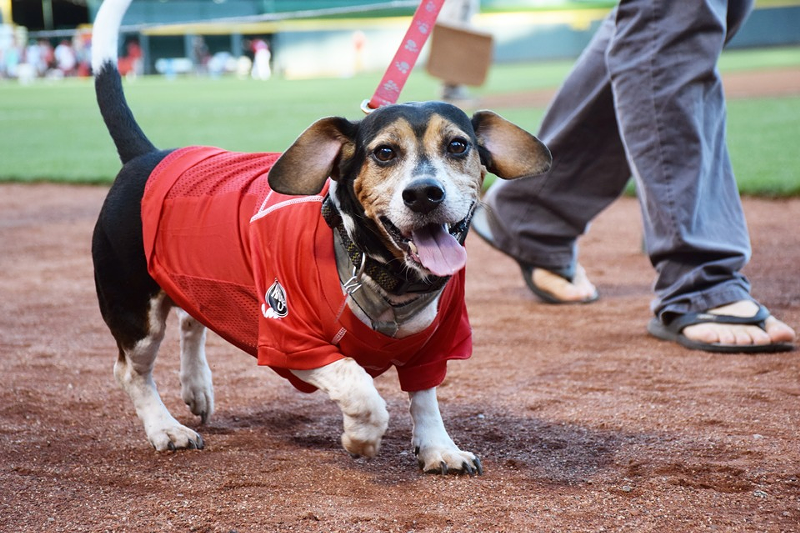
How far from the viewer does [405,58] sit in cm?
327

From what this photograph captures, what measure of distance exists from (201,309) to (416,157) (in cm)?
85

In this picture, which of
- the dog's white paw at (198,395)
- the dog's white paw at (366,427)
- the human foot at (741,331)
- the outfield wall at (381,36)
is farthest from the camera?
the outfield wall at (381,36)

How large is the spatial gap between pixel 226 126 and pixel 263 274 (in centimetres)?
1236

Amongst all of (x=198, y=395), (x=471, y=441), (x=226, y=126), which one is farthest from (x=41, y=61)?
(x=471, y=441)

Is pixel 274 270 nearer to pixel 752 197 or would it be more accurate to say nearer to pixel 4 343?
pixel 4 343

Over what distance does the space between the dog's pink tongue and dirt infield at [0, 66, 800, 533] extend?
61 cm

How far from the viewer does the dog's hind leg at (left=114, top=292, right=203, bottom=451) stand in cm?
301

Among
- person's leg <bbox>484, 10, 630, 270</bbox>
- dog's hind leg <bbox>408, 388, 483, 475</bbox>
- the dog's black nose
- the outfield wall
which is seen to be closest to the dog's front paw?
dog's hind leg <bbox>408, 388, 483, 475</bbox>

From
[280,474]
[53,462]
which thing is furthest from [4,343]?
[280,474]

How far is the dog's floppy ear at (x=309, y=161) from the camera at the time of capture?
8.27 ft

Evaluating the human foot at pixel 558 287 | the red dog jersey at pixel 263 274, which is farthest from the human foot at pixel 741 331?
the red dog jersey at pixel 263 274

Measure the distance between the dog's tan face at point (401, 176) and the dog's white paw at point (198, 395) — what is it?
1020 millimetres

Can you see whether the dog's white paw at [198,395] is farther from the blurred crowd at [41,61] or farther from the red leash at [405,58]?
the blurred crowd at [41,61]

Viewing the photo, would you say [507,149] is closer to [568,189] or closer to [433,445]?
[433,445]
